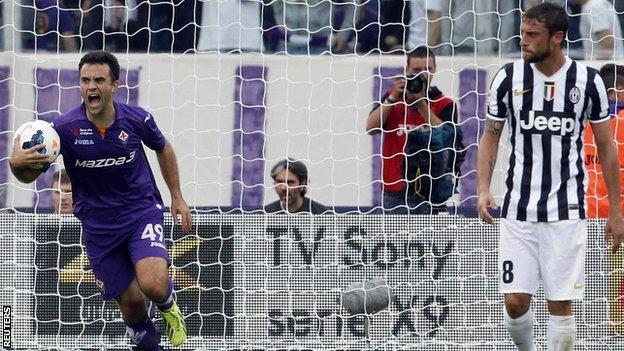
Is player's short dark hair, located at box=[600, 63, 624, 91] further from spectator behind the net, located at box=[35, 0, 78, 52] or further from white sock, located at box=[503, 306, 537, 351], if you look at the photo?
spectator behind the net, located at box=[35, 0, 78, 52]

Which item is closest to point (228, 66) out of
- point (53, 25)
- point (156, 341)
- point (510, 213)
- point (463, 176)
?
point (53, 25)

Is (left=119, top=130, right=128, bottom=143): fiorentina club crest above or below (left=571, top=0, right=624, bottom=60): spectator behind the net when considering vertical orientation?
below

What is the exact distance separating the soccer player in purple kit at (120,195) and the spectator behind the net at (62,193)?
1507 mm

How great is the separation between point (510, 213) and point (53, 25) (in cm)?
407

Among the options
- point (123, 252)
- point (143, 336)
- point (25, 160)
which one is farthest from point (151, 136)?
point (143, 336)

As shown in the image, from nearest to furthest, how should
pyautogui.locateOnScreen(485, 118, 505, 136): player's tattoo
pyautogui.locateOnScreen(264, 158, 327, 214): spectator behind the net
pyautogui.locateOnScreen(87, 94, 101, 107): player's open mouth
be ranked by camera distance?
pyautogui.locateOnScreen(485, 118, 505, 136): player's tattoo, pyautogui.locateOnScreen(87, 94, 101, 107): player's open mouth, pyautogui.locateOnScreen(264, 158, 327, 214): spectator behind the net

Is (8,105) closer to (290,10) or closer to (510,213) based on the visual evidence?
(290,10)

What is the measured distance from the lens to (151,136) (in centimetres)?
747

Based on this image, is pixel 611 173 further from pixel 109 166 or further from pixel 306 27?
pixel 306 27

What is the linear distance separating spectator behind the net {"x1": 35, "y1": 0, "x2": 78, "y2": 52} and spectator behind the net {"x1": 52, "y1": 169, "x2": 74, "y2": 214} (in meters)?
0.95

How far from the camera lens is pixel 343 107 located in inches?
379

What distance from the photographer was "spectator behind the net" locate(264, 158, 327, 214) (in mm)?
9016

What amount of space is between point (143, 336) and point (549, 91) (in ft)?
8.99

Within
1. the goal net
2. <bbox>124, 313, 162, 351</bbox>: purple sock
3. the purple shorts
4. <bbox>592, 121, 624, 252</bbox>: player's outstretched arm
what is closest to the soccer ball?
the purple shorts
